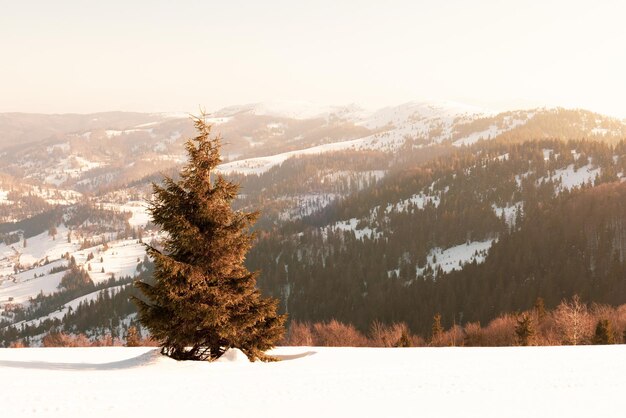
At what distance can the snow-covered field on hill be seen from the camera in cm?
1650

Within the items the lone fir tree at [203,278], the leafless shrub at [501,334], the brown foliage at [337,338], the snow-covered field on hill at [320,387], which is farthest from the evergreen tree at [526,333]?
the lone fir tree at [203,278]

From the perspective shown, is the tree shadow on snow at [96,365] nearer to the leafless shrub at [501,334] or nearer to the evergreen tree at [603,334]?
the evergreen tree at [603,334]

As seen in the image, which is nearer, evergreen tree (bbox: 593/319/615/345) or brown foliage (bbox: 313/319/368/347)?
evergreen tree (bbox: 593/319/615/345)

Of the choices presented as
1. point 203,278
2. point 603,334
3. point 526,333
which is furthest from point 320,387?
point 526,333

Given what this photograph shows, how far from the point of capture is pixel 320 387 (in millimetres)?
19500

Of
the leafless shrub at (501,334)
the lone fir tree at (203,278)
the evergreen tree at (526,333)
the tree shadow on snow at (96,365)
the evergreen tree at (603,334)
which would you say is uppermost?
the lone fir tree at (203,278)

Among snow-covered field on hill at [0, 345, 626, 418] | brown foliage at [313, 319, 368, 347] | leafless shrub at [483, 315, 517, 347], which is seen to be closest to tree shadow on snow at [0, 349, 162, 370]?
snow-covered field on hill at [0, 345, 626, 418]

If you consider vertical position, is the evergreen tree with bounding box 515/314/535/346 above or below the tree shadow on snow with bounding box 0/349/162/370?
below

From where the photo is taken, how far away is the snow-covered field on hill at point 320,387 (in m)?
16.5

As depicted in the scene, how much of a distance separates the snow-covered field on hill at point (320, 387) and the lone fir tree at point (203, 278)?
4.98ft

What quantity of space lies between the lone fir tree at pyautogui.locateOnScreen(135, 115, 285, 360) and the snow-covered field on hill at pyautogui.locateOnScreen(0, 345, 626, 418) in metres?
1.52

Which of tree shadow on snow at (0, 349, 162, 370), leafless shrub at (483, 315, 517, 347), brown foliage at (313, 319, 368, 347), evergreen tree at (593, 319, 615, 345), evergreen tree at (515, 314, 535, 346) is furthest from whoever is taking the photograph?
brown foliage at (313, 319, 368, 347)

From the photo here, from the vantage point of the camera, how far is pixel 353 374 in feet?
73.3

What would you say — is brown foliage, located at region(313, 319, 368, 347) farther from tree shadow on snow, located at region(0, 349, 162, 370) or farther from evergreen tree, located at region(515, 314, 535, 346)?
tree shadow on snow, located at region(0, 349, 162, 370)
